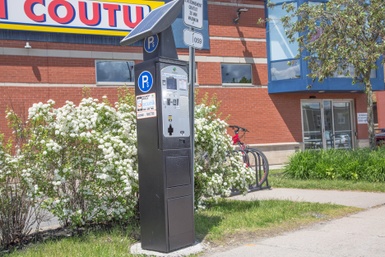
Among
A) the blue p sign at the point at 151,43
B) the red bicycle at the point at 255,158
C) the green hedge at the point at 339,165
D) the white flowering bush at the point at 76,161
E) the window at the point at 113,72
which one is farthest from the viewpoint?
the window at the point at 113,72

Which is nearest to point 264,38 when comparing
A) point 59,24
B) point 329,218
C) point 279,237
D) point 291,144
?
point 291,144

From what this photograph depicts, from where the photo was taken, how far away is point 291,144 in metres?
18.9

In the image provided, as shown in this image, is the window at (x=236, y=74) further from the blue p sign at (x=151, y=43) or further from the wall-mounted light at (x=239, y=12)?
the blue p sign at (x=151, y=43)

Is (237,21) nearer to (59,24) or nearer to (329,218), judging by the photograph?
(59,24)

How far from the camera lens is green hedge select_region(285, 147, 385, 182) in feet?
37.8

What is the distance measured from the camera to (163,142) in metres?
5.60

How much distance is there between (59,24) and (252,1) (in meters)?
7.73

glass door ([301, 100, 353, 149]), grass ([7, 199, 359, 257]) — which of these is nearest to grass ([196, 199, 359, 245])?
grass ([7, 199, 359, 257])

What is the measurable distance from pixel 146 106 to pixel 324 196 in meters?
5.63

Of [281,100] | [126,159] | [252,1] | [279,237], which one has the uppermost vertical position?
[252,1]

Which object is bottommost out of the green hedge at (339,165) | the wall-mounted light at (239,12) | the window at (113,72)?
the green hedge at (339,165)

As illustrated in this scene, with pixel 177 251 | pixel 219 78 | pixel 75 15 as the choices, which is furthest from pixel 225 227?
pixel 219 78

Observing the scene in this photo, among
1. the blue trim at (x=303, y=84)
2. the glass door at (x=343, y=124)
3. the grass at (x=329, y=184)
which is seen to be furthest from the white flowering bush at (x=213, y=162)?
→ the glass door at (x=343, y=124)

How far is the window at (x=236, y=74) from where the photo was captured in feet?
59.4
